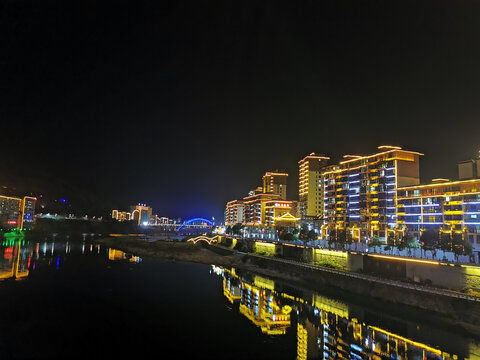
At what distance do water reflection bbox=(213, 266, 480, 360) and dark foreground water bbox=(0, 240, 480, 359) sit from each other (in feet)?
0.22

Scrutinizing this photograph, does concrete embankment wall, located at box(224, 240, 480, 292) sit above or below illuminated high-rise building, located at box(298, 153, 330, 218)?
below

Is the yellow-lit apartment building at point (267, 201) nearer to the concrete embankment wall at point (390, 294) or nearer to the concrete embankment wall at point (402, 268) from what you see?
the concrete embankment wall at point (402, 268)

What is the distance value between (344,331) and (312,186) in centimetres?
8138

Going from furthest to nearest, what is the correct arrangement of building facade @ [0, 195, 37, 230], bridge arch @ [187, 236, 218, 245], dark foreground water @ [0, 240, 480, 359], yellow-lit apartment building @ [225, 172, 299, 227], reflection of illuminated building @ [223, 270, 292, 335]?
yellow-lit apartment building @ [225, 172, 299, 227], building facade @ [0, 195, 37, 230], bridge arch @ [187, 236, 218, 245], reflection of illuminated building @ [223, 270, 292, 335], dark foreground water @ [0, 240, 480, 359]

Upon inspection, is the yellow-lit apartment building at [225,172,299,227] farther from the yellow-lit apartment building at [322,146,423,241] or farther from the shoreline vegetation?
the shoreline vegetation

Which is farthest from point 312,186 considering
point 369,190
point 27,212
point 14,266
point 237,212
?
point 27,212

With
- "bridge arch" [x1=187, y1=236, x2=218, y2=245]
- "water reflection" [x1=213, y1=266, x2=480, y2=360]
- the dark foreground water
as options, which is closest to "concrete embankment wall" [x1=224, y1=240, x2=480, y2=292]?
the dark foreground water

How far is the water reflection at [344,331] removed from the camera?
67.5 feet

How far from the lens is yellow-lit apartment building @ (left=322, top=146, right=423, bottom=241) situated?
211ft

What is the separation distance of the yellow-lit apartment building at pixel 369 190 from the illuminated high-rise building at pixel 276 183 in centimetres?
6603

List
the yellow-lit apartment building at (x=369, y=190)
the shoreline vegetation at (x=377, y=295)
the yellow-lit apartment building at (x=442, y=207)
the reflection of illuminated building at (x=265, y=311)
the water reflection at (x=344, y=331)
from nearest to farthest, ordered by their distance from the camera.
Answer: the water reflection at (x=344, y=331) < the shoreline vegetation at (x=377, y=295) < the reflection of illuminated building at (x=265, y=311) < the yellow-lit apartment building at (x=442, y=207) < the yellow-lit apartment building at (x=369, y=190)

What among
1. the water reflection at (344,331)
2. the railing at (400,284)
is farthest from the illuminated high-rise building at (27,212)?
the railing at (400,284)

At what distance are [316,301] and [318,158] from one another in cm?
7862

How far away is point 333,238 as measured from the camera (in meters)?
49.0
